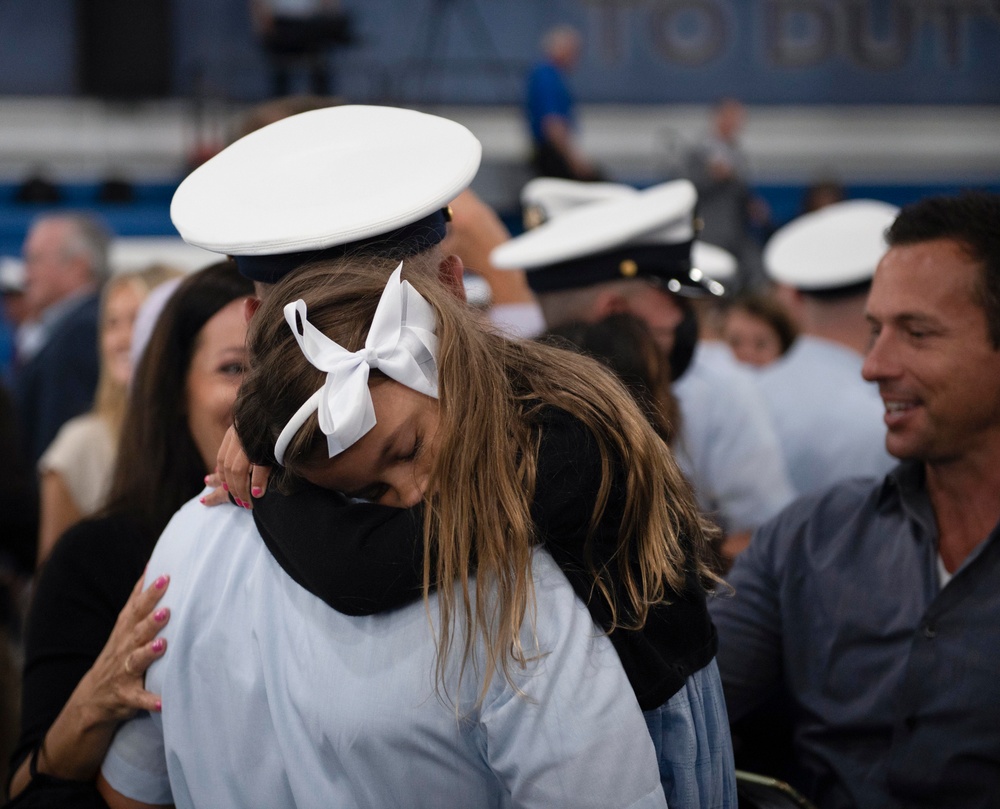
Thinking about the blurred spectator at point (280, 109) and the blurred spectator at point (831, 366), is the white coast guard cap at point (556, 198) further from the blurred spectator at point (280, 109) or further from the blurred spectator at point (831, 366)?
the blurred spectator at point (280, 109)

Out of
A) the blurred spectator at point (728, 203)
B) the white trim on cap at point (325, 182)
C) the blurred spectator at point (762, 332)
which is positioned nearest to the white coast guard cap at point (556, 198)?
the white trim on cap at point (325, 182)

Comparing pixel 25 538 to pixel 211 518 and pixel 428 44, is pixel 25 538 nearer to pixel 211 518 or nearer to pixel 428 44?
pixel 211 518

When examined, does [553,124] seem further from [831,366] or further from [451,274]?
[451,274]

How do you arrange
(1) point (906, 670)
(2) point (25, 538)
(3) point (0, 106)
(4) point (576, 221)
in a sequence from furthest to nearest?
(3) point (0, 106), (2) point (25, 538), (4) point (576, 221), (1) point (906, 670)

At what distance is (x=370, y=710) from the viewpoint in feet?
3.43

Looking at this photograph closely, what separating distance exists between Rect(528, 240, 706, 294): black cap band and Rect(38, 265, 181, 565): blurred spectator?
99cm

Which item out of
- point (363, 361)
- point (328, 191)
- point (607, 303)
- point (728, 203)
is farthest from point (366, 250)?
point (728, 203)

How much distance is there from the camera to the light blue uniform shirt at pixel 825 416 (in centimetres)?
298

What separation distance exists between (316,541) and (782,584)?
992 millimetres

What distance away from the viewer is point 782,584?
1.83m

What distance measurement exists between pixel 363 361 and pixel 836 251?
249 centimetres

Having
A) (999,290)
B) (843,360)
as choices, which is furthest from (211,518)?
(843,360)

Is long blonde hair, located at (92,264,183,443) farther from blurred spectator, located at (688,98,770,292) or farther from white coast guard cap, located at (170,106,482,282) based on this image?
blurred spectator, located at (688,98,770,292)

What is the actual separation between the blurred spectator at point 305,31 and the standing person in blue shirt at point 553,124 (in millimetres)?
1843
